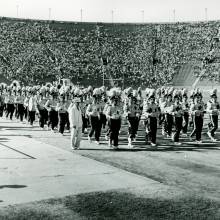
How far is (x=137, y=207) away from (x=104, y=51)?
43.8 metres

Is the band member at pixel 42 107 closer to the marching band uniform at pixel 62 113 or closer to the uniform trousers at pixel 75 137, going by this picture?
the marching band uniform at pixel 62 113

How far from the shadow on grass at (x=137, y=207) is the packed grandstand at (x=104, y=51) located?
119 feet

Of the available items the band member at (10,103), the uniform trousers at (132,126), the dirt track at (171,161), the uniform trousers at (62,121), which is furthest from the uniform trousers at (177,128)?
the band member at (10,103)

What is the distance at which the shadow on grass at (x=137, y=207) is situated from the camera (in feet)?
26.8

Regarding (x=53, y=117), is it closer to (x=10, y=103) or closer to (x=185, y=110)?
(x=185, y=110)

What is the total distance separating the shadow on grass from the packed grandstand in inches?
1425

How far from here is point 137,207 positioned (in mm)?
8656

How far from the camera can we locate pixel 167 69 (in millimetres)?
47219

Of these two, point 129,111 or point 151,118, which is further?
point 129,111

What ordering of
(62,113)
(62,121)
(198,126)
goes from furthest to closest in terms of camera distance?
(62,121)
(62,113)
(198,126)

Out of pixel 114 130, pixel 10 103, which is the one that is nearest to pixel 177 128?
pixel 114 130

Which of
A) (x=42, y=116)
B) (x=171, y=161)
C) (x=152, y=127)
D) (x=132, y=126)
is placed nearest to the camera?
(x=171, y=161)

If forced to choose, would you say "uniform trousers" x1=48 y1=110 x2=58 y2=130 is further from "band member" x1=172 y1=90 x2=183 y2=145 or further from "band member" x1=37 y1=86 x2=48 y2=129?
"band member" x1=172 y1=90 x2=183 y2=145

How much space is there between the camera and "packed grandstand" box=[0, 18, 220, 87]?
155ft
